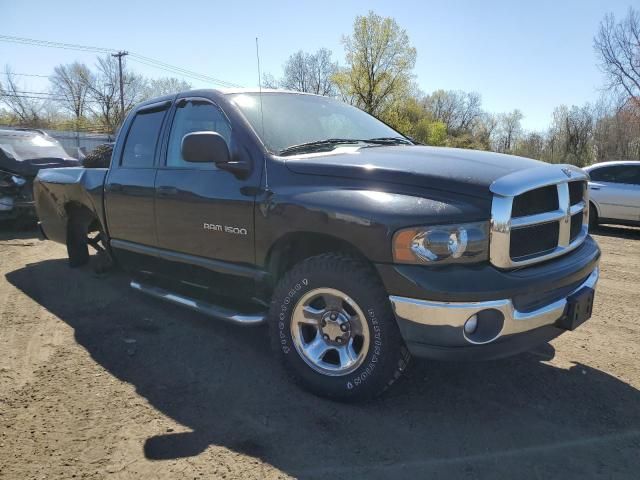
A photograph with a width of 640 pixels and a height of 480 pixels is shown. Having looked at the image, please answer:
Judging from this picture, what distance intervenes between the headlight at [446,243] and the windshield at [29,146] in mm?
8972

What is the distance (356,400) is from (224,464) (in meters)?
0.85

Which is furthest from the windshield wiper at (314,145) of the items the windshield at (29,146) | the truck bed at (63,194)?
the windshield at (29,146)

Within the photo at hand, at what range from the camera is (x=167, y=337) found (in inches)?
164

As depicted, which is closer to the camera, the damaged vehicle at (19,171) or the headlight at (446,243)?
the headlight at (446,243)

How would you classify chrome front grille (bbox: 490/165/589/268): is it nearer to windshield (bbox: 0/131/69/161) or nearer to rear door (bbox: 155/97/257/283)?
rear door (bbox: 155/97/257/283)

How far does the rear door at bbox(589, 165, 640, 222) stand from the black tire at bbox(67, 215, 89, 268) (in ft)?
30.6

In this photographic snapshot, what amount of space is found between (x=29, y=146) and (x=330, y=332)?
9.26 meters

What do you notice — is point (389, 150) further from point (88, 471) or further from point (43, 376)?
point (43, 376)

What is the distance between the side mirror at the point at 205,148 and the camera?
129 inches

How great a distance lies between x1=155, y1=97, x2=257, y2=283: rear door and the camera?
3.45m

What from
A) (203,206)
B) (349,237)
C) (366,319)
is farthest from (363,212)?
(203,206)

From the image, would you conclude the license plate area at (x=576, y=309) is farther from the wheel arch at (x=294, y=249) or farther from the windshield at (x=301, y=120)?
the windshield at (x=301, y=120)

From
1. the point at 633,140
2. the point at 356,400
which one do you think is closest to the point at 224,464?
the point at 356,400

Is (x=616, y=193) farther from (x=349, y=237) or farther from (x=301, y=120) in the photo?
(x=349, y=237)
